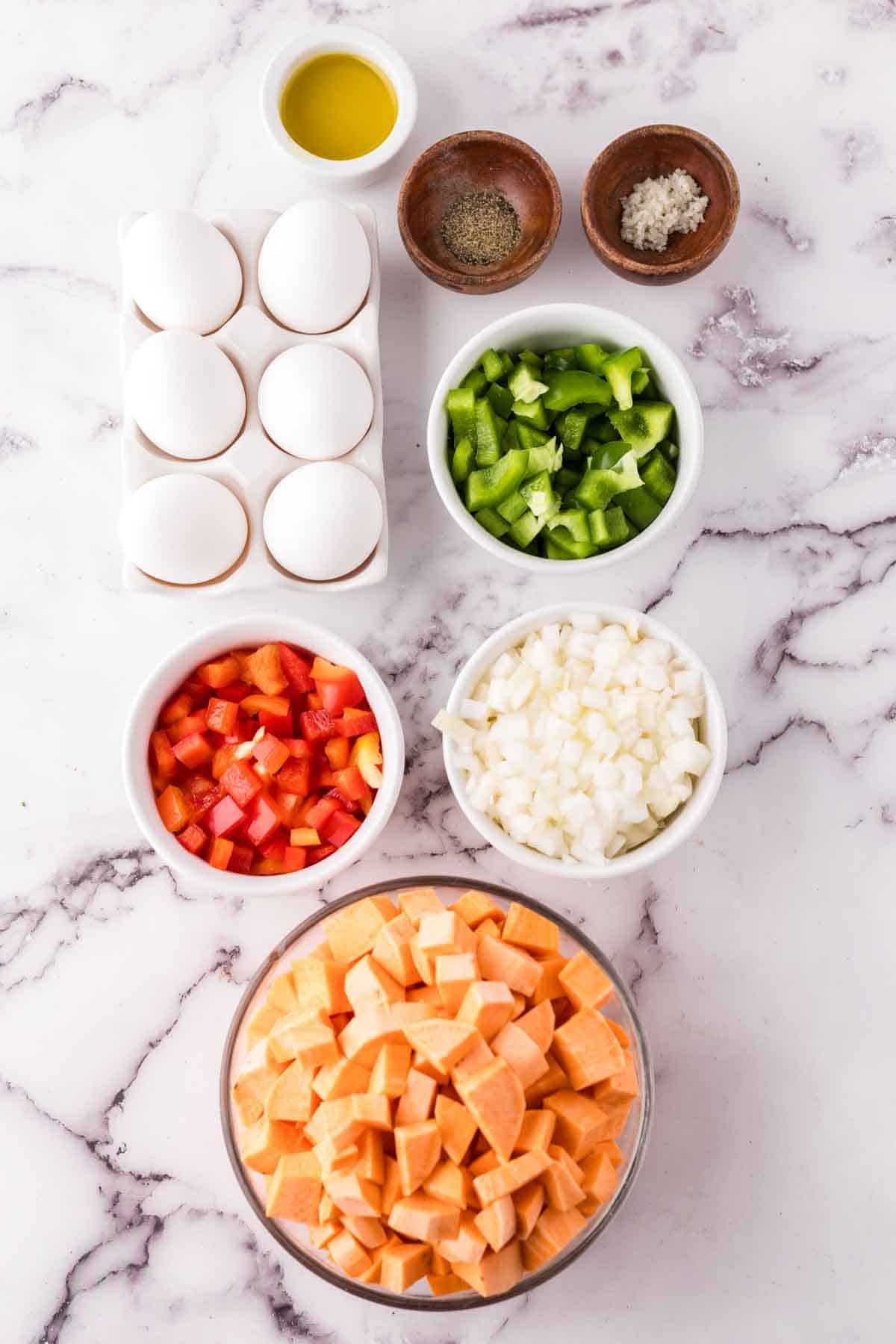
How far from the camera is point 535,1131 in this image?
4.25 feet

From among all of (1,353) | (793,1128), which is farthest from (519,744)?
(1,353)

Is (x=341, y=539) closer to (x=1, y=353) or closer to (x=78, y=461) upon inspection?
(x=78, y=461)

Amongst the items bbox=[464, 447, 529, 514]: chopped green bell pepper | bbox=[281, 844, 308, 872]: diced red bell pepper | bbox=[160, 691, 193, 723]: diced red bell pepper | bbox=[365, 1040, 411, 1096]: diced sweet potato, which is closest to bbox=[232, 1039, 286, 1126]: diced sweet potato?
bbox=[365, 1040, 411, 1096]: diced sweet potato

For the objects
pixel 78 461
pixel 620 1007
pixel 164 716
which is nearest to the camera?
pixel 620 1007

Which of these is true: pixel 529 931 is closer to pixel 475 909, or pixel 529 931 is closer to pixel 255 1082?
pixel 475 909

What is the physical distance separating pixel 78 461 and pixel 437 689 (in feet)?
2.05

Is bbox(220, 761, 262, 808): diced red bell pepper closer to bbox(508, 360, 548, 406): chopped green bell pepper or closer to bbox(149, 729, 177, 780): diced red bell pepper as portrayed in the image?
bbox(149, 729, 177, 780): diced red bell pepper

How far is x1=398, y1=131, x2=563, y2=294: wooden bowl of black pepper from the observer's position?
A: 1.62m

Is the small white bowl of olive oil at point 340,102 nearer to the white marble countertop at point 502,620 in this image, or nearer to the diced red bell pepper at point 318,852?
the white marble countertop at point 502,620

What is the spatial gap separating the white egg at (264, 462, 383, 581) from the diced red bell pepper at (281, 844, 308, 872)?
0.36 meters

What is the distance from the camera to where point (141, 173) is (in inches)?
69.2

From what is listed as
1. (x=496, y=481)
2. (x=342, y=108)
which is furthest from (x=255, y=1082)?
(x=342, y=108)

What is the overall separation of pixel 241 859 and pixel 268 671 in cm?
25

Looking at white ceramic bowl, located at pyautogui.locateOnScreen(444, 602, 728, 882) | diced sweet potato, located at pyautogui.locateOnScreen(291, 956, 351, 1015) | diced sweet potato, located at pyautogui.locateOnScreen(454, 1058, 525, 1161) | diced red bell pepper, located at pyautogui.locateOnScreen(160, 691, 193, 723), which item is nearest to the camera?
diced sweet potato, located at pyautogui.locateOnScreen(454, 1058, 525, 1161)
